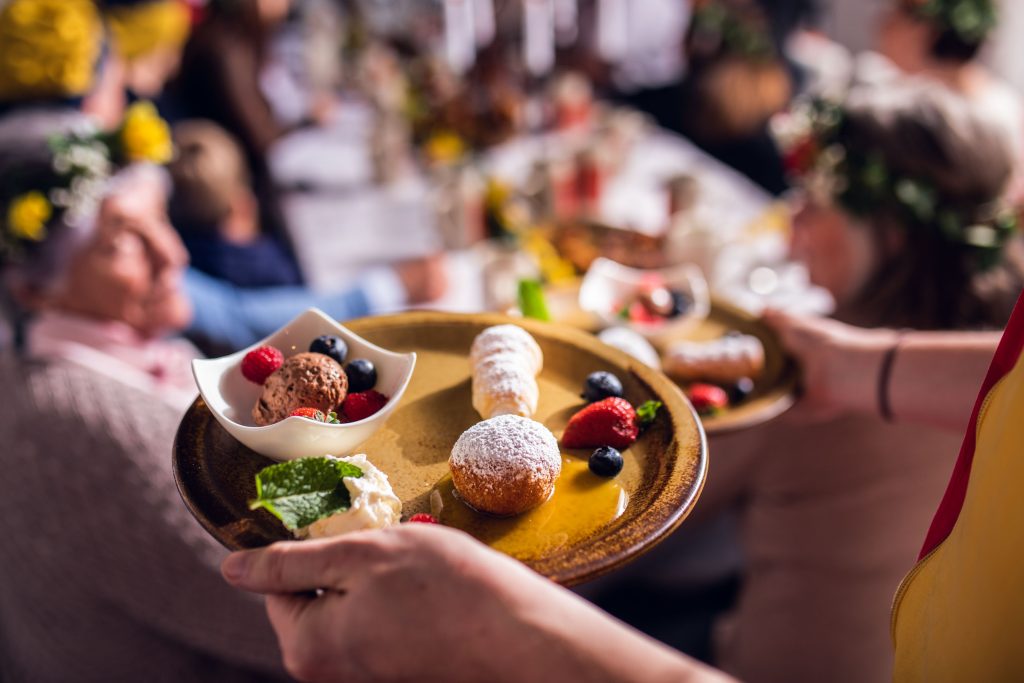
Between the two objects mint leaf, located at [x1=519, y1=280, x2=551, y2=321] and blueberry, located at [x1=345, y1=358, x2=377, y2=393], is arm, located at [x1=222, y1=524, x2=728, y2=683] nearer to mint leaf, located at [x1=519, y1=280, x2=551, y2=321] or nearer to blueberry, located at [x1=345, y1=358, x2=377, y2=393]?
blueberry, located at [x1=345, y1=358, x2=377, y2=393]

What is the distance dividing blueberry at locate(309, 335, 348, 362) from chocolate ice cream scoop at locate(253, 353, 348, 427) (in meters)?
0.03

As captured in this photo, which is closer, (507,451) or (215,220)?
(507,451)

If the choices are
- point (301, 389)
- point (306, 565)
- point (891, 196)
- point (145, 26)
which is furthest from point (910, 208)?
point (145, 26)

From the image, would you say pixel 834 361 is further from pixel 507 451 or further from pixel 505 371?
pixel 507 451

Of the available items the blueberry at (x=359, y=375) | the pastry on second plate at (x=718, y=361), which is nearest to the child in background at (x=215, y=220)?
the pastry on second plate at (x=718, y=361)

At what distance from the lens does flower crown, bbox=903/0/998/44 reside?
335cm

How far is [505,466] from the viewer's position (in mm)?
Result: 786

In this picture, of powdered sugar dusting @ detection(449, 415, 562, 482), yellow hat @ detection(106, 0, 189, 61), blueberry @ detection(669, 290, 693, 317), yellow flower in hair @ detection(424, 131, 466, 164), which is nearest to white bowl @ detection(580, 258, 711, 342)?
blueberry @ detection(669, 290, 693, 317)

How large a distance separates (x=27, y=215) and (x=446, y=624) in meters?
1.42

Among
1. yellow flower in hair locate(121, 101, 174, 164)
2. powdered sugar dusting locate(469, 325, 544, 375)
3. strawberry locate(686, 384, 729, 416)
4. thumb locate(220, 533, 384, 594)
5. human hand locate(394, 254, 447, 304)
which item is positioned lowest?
human hand locate(394, 254, 447, 304)

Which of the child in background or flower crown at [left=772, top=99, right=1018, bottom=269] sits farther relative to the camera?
the child in background

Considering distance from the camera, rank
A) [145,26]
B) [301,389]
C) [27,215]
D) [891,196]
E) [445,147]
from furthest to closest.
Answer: [145,26] → [445,147] → [891,196] → [27,215] → [301,389]

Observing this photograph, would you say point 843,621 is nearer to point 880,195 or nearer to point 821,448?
point 821,448

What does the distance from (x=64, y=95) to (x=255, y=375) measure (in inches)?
50.2
